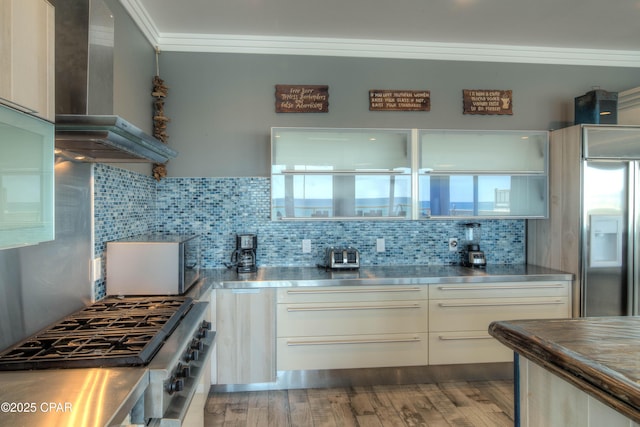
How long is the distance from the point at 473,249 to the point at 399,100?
4.74 ft

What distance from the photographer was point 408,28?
2988mm

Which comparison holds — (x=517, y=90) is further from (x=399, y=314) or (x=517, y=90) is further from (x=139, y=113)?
(x=139, y=113)

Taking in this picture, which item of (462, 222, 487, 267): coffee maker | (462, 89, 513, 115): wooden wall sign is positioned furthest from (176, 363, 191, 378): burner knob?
(462, 89, 513, 115): wooden wall sign

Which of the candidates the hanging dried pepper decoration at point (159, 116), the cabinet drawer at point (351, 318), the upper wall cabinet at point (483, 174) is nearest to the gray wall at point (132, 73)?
the hanging dried pepper decoration at point (159, 116)

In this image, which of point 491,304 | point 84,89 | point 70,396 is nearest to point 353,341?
point 491,304

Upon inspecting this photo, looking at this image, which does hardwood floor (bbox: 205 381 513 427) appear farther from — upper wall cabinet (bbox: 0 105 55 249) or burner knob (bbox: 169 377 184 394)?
upper wall cabinet (bbox: 0 105 55 249)

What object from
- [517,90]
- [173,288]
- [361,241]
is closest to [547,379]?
[173,288]

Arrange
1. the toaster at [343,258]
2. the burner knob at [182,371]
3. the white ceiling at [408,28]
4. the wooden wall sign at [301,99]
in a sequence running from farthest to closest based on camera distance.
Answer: the wooden wall sign at [301,99], the toaster at [343,258], the white ceiling at [408,28], the burner knob at [182,371]

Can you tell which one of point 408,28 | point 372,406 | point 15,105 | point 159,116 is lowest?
point 372,406

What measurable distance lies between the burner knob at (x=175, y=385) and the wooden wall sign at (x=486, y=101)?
306 centimetres

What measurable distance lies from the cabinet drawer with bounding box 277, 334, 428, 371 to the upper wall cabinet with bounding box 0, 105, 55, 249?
74.4 inches

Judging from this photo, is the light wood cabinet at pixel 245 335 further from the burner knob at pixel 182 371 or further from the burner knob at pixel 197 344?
the burner knob at pixel 182 371

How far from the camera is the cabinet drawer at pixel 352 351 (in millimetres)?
2713

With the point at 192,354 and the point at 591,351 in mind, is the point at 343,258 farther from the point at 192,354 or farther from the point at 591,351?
the point at 591,351
